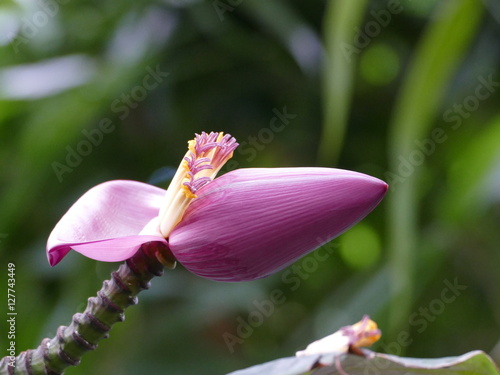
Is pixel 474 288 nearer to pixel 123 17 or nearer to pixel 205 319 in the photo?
pixel 205 319

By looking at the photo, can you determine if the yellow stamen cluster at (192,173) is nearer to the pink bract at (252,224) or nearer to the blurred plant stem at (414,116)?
the pink bract at (252,224)

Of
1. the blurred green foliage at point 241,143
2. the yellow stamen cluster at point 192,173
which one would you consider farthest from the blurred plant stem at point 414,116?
the yellow stamen cluster at point 192,173

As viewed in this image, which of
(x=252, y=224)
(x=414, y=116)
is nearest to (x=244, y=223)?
(x=252, y=224)

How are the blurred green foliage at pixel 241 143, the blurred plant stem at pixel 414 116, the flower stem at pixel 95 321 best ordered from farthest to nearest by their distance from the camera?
the blurred green foliage at pixel 241 143, the blurred plant stem at pixel 414 116, the flower stem at pixel 95 321

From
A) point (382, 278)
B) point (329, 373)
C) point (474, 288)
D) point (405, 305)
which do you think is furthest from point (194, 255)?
point (474, 288)

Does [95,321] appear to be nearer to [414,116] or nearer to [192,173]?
[192,173]
